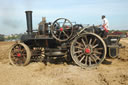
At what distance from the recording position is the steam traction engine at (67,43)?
5.94 m

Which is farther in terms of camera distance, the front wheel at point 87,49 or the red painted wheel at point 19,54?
the red painted wheel at point 19,54

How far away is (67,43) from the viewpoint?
21.5 ft

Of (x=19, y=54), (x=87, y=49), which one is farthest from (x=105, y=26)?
(x=19, y=54)

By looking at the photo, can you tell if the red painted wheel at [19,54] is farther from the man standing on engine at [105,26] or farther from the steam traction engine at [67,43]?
the man standing on engine at [105,26]

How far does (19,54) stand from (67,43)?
2.24m

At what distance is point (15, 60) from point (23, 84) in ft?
9.92

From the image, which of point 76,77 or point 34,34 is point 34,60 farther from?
point 76,77

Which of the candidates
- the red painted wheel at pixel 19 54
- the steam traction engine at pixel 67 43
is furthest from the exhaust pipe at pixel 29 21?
the red painted wheel at pixel 19 54

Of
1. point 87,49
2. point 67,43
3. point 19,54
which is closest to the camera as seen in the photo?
point 87,49

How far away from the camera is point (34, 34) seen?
7285 millimetres

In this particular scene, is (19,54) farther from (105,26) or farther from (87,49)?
(105,26)

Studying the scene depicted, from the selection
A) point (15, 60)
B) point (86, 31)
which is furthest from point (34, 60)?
point (86, 31)

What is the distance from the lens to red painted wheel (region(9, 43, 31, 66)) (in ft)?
22.4

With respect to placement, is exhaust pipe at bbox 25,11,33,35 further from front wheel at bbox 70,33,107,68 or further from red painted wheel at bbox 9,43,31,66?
front wheel at bbox 70,33,107,68
